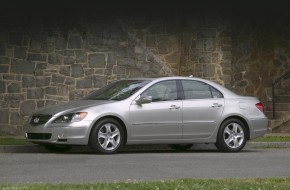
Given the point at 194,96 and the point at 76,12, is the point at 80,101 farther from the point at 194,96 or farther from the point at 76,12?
the point at 76,12

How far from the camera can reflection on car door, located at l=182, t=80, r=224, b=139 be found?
53.9ft

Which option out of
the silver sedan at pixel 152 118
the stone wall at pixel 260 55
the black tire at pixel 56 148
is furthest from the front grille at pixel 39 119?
the stone wall at pixel 260 55

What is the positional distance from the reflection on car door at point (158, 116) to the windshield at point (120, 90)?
26 centimetres

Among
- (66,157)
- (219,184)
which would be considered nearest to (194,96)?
(66,157)

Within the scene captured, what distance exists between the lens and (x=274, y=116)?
77.8 ft

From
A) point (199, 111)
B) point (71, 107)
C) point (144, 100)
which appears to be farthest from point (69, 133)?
point (199, 111)

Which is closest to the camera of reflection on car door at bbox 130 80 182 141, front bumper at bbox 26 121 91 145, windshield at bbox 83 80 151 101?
front bumper at bbox 26 121 91 145

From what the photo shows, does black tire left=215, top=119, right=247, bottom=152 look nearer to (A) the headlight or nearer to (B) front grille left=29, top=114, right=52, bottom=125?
(A) the headlight

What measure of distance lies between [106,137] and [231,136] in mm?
2679

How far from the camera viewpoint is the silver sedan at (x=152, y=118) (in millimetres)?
15391

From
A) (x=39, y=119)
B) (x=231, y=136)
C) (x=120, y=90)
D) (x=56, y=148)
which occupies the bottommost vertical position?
(x=56, y=148)

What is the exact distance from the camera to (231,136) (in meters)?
16.7

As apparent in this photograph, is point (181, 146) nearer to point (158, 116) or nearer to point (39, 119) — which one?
point (158, 116)

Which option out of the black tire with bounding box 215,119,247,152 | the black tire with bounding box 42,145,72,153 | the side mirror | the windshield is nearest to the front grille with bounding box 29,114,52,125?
the black tire with bounding box 42,145,72,153
